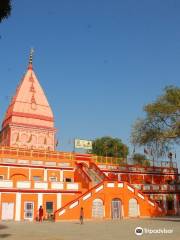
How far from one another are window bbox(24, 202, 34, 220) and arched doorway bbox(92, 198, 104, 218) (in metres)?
5.62

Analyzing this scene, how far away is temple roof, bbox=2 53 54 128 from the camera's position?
187 feet

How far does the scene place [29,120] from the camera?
57.1m

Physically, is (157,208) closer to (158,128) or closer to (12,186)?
(158,128)

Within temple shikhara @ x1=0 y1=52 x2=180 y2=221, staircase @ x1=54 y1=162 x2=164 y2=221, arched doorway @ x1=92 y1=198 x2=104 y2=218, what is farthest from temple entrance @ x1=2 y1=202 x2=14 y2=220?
arched doorway @ x1=92 y1=198 x2=104 y2=218

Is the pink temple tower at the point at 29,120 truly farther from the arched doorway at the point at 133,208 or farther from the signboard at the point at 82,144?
the arched doorway at the point at 133,208

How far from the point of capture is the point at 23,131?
5547cm

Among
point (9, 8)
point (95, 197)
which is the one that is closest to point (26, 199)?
point (95, 197)

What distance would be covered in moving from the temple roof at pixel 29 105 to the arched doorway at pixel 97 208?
25.7 m

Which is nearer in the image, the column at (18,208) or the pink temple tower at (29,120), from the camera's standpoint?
the column at (18,208)

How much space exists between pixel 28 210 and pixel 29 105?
27.8 meters

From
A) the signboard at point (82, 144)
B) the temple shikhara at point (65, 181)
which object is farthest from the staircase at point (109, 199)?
the signboard at point (82, 144)

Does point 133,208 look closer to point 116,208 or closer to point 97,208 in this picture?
point 116,208

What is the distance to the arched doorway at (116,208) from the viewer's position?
34.6 m

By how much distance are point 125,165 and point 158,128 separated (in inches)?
392
